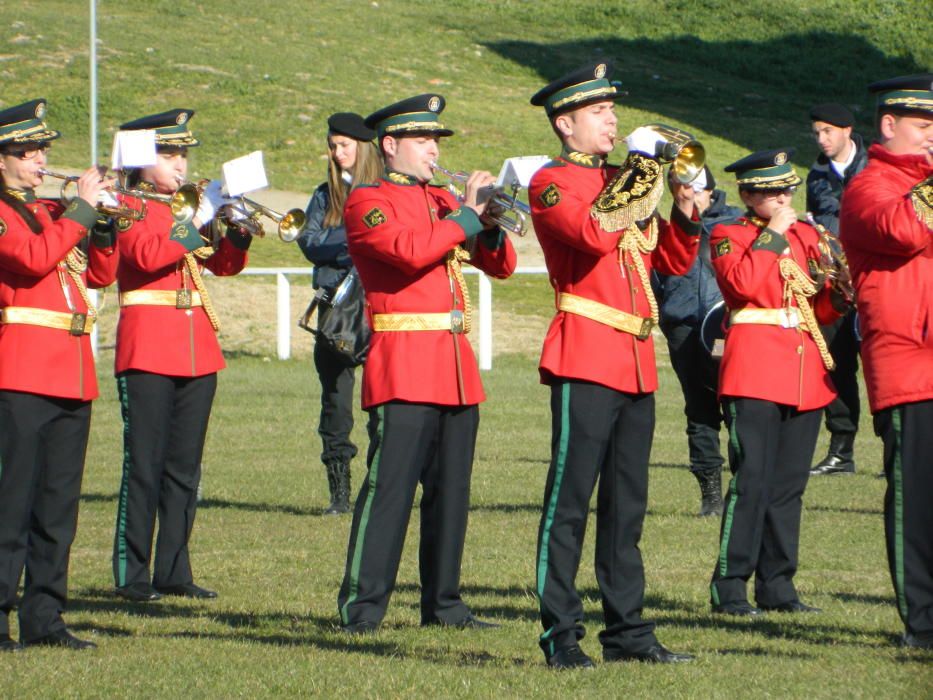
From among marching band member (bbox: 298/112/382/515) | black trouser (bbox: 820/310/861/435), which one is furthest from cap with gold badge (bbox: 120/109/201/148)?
black trouser (bbox: 820/310/861/435)

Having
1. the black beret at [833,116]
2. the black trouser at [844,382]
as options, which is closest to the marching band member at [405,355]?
the black beret at [833,116]

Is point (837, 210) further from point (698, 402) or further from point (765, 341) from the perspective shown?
point (765, 341)

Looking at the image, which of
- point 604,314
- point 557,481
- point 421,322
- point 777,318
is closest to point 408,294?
point 421,322

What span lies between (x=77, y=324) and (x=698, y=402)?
15.4 ft

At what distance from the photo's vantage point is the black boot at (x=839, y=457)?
12.8 m

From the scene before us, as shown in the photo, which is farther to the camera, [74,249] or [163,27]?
[163,27]

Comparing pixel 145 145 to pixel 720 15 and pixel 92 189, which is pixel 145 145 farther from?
pixel 720 15

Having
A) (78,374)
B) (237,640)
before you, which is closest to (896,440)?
(237,640)

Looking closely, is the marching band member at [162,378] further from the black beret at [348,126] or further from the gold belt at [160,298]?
the black beret at [348,126]

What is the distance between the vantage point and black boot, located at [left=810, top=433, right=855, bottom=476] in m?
12.8

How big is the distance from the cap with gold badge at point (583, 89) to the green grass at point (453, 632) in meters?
2.15

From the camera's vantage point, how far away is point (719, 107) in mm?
40688

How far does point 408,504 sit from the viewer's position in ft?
24.0

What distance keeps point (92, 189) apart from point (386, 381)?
144 cm
